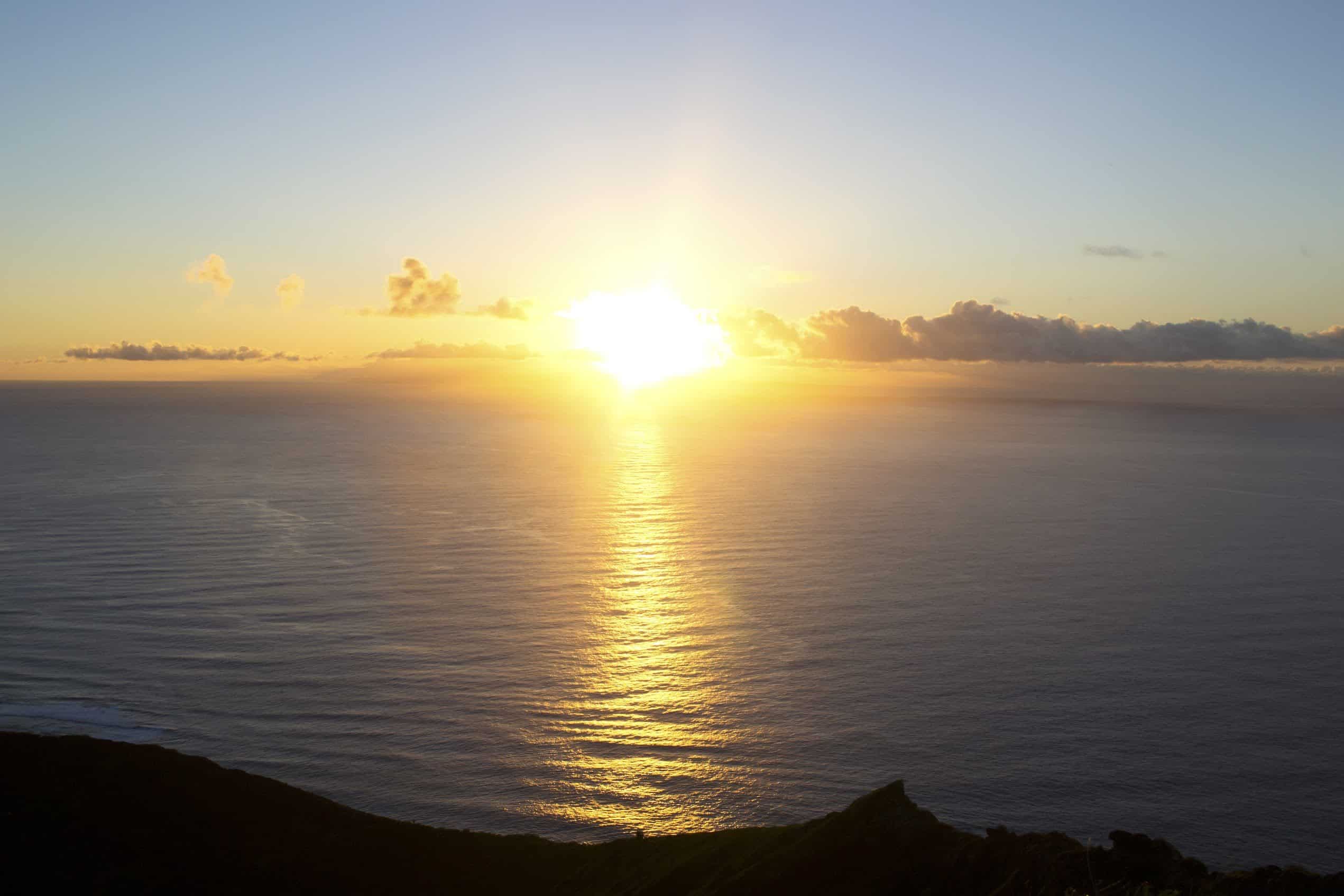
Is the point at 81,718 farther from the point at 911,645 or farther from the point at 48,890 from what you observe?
the point at 911,645

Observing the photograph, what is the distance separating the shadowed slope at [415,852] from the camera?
66.7ft

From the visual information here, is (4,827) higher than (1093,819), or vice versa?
(4,827)

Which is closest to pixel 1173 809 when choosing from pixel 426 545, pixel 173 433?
pixel 426 545

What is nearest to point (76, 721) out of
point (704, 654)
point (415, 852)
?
point (415, 852)

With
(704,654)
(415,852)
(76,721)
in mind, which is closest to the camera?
(415,852)

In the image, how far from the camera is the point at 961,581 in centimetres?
6138

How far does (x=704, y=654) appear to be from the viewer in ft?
156

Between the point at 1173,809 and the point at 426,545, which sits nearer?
the point at 1173,809

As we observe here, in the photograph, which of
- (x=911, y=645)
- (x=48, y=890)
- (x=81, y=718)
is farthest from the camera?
(x=911, y=645)

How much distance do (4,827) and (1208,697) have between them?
4480cm

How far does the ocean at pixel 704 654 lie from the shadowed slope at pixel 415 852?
16.3 ft

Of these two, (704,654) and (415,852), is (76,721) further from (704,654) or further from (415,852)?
(704,654)

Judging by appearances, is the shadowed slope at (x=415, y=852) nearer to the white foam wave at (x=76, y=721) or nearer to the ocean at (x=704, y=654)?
the ocean at (x=704, y=654)

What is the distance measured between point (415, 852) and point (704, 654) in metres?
23.1
